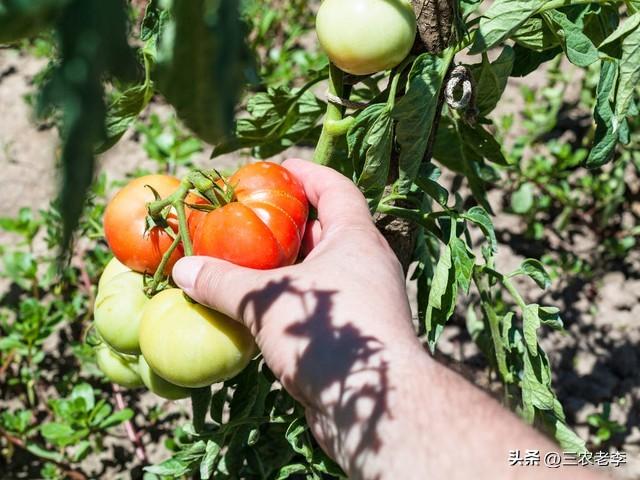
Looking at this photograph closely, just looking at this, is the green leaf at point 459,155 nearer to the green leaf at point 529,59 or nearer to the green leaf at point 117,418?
the green leaf at point 529,59

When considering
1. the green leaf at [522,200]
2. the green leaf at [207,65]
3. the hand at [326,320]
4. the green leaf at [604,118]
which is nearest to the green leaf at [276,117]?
the hand at [326,320]

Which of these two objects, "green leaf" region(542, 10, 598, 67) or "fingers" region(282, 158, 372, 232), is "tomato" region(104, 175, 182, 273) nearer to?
"fingers" region(282, 158, 372, 232)

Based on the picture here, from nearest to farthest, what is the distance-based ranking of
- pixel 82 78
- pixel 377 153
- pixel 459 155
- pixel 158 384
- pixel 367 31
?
pixel 82 78 < pixel 367 31 < pixel 377 153 < pixel 158 384 < pixel 459 155

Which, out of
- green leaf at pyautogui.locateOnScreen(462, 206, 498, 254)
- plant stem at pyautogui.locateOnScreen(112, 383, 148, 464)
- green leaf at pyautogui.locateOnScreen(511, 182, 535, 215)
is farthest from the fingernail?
green leaf at pyautogui.locateOnScreen(511, 182, 535, 215)

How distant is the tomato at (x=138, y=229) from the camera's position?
44.1 inches

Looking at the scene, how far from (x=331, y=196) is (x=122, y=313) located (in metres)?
0.39

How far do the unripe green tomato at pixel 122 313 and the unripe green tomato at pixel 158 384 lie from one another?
0.05 metres

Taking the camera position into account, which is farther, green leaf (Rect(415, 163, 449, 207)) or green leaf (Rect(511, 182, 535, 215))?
green leaf (Rect(511, 182, 535, 215))

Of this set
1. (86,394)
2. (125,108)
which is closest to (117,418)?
(86,394)

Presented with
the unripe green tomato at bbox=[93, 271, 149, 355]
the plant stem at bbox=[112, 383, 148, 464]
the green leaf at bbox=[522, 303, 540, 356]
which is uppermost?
the unripe green tomato at bbox=[93, 271, 149, 355]

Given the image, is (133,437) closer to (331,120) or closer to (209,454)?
(209,454)

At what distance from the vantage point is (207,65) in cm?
33

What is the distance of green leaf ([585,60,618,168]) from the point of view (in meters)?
1.09

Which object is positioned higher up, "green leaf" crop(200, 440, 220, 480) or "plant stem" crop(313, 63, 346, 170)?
"plant stem" crop(313, 63, 346, 170)
